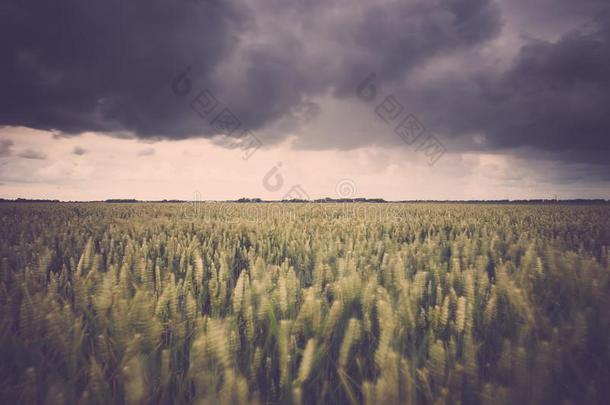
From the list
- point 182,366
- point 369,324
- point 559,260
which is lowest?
point 182,366

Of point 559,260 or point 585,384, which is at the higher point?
point 559,260

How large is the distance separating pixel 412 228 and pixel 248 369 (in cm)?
372

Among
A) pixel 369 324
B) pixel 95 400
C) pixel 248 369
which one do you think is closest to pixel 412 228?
pixel 369 324

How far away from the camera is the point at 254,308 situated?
4.34 feet

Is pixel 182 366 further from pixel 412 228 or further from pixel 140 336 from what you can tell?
pixel 412 228

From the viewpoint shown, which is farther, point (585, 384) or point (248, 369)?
point (248, 369)

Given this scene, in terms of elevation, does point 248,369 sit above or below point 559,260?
below

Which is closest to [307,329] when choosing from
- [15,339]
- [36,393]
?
[36,393]

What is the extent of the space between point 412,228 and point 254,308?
346cm

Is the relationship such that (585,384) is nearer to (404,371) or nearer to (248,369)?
(404,371)

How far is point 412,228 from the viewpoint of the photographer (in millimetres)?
4375

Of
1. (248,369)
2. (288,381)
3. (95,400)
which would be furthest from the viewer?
(248,369)

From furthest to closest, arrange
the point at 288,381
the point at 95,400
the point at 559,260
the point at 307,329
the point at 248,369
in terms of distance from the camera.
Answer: the point at 559,260 < the point at 307,329 < the point at 248,369 < the point at 288,381 < the point at 95,400

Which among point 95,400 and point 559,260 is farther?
point 559,260
